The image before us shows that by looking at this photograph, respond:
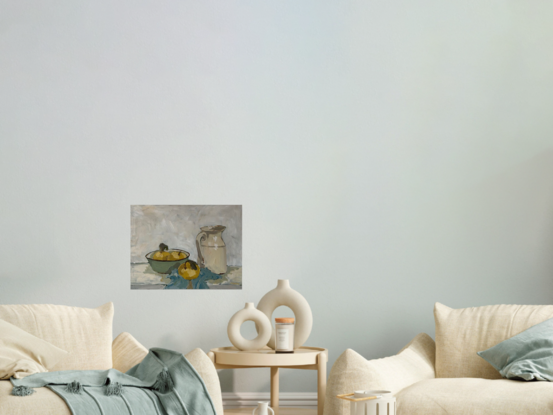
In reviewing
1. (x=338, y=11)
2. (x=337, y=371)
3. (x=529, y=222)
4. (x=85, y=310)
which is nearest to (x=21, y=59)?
(x=85, y=310)

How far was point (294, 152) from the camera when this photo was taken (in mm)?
3619

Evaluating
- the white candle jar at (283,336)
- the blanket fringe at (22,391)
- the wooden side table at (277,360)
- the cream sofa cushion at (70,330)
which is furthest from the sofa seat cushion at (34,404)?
the white candle jar at (283,336)

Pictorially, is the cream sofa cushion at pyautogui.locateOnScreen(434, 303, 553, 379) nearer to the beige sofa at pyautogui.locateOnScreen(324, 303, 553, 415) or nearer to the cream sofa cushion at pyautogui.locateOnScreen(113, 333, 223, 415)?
the beige sofa at pyautogui.locateOnScreen(324, 303, 553, 415)

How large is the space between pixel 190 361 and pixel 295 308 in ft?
2.51

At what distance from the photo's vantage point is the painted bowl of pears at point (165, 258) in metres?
3.54

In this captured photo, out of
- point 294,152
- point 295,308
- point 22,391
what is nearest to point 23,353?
point 22,391

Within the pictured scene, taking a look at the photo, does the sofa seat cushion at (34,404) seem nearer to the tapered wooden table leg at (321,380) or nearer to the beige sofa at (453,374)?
the beige sofa at (453,374)

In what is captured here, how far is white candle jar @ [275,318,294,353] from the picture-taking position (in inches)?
119

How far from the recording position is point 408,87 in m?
3.65

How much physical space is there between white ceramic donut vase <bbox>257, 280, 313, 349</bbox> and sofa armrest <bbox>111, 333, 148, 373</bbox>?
0.69 meters

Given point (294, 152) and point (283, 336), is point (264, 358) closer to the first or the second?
point (283, 336)

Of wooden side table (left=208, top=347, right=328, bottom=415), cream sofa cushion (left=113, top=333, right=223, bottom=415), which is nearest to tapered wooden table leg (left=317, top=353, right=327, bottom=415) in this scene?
wooden side table (left=208, top=347, right=328, bottom=415)

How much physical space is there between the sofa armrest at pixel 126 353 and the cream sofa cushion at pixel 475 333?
156 cm

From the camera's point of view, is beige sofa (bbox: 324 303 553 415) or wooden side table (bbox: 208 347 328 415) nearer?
beige sofa (bbox: 324 303 553 415)
